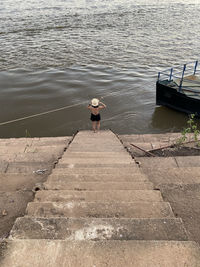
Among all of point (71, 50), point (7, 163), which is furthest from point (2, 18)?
point (7, 163)

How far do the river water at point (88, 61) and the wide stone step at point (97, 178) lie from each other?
6.58 m

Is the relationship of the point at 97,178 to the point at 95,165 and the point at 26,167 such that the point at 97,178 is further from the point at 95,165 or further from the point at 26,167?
the point at 26,167

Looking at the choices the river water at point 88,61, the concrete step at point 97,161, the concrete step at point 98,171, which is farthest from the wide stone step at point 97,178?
the river water at point 88,61

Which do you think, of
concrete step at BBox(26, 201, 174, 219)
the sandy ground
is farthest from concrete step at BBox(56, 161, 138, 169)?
concrete step at BBox(26, 201, 174, 219)

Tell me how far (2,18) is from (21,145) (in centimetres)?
2897

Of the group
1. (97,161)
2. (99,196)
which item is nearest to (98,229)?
(99,196)

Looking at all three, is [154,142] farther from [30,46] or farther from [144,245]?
[30,46]

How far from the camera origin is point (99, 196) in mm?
2965

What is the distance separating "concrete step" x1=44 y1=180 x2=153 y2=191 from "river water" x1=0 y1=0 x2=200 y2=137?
6.93 m

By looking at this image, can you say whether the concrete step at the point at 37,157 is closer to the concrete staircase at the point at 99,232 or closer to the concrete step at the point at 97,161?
the concrete step at the point at 97,161

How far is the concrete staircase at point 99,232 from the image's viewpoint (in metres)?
1.68

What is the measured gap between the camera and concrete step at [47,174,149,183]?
3631 millimetres

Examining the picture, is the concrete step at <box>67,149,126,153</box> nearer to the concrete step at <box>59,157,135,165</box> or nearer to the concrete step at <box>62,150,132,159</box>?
the concrete step at <box>62,150,132,159</box>

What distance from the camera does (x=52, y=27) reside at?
88.8ft
